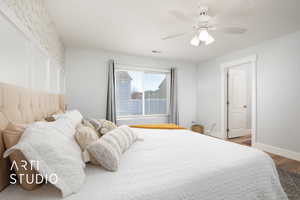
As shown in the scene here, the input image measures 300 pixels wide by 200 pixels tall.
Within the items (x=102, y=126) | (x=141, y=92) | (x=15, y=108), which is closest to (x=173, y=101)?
(x=141, y=92)

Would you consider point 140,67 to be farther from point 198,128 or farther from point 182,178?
point 182,178

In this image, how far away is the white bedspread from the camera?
80 centimetres

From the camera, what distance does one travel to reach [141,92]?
4469 mm

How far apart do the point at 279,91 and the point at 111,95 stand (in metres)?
3.77

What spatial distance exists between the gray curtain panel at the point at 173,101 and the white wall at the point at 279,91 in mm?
1825

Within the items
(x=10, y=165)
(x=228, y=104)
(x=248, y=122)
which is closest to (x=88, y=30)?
(x=10, y=165)

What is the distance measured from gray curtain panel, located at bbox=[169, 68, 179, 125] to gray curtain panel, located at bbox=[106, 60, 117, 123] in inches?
69.6

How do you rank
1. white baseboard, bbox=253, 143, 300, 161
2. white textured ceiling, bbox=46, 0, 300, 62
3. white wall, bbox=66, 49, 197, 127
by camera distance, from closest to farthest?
white textured ceiling, bbox=46, 0, 300, 62, white baseboard, bbox=253, 143, 300, 161, white wall, bbox=66, 49, 197, 127

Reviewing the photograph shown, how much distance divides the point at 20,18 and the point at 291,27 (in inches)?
155

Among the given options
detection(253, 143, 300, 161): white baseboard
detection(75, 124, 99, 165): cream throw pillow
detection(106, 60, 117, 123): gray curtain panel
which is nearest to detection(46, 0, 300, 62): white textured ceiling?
detection(106, 60, 117, 123): gray curtain panel

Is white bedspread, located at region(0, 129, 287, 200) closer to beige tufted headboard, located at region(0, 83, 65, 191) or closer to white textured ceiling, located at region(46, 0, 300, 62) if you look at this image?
beige tufted headboard, located at region(0, 83, 65, 191)

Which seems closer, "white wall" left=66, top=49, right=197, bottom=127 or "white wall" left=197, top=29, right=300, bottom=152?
"white wall" left=197, top=29, right=300, bottom=152

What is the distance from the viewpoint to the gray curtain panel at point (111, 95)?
3799 millimetres

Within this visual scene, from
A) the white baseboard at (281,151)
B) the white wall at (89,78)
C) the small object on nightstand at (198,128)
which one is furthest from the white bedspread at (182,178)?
the small object on nightstand at (198,128)
